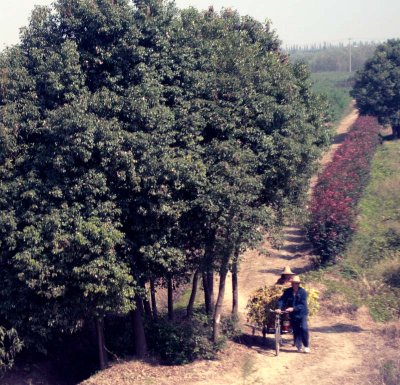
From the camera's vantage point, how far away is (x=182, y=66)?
11.9 metres

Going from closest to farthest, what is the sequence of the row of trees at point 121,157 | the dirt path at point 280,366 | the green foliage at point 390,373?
the green foliage at point 390,373 → the row of trees at point 121,157 → the dirt path at point 280,366

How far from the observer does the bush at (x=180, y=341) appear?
1215 cm

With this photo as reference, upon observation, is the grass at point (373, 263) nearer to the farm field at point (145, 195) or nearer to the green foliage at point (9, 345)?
the farm field at point (145, 195)

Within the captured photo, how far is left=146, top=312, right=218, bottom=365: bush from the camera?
1215 centimetres

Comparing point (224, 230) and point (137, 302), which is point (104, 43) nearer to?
point (224, 230)

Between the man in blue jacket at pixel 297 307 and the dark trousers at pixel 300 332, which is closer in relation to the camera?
the man in blue jacket at pixel 297 307

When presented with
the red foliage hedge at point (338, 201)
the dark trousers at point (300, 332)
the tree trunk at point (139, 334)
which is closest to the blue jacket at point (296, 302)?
the dark trousers at point (300, 332)

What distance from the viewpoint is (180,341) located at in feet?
40.4

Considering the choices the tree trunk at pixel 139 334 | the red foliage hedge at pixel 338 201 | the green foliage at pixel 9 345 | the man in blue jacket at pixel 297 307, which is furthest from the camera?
the red foliage hedge at pixel 338 201

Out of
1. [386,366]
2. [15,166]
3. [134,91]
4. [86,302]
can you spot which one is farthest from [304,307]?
[15,166]

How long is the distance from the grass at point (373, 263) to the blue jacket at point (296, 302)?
11.8ft

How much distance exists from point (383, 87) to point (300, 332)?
30.1m

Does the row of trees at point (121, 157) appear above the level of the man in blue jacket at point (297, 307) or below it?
above

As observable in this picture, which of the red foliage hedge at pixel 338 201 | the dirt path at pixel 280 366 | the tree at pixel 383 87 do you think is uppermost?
the tree at pixel 383 87
